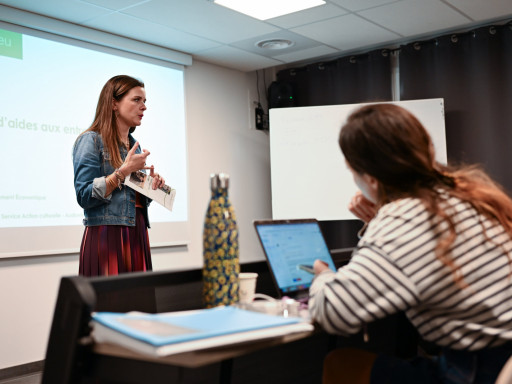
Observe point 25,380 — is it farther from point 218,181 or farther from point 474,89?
point 474,89

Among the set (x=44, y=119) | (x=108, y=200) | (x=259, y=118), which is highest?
(x=259, y=118)

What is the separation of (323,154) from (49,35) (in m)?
2.24

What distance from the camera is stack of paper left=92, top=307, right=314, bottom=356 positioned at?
826mm

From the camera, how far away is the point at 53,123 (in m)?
3.58

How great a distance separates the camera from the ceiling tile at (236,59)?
4.44 m

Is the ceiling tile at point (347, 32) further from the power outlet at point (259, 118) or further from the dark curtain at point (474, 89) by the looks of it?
the power outlet at point (259, 118)

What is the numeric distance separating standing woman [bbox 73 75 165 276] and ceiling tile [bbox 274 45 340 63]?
2.47 meters

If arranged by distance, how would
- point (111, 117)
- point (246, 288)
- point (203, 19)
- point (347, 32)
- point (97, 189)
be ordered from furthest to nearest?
1. point (347, 32)
2. point (203, 19)
3. point (111, 117)
4. point (97, 189)
5. point (246, 288)

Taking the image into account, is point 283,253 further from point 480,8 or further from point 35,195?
point 480,8

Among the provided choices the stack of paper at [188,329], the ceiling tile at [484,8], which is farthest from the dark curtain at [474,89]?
the stack of paper at [188,329]

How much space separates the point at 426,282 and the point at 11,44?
316 cm

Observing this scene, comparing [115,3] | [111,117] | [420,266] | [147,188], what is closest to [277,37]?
[115,3]

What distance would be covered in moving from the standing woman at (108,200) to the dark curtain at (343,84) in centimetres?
238

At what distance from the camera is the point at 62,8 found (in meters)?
3.40
